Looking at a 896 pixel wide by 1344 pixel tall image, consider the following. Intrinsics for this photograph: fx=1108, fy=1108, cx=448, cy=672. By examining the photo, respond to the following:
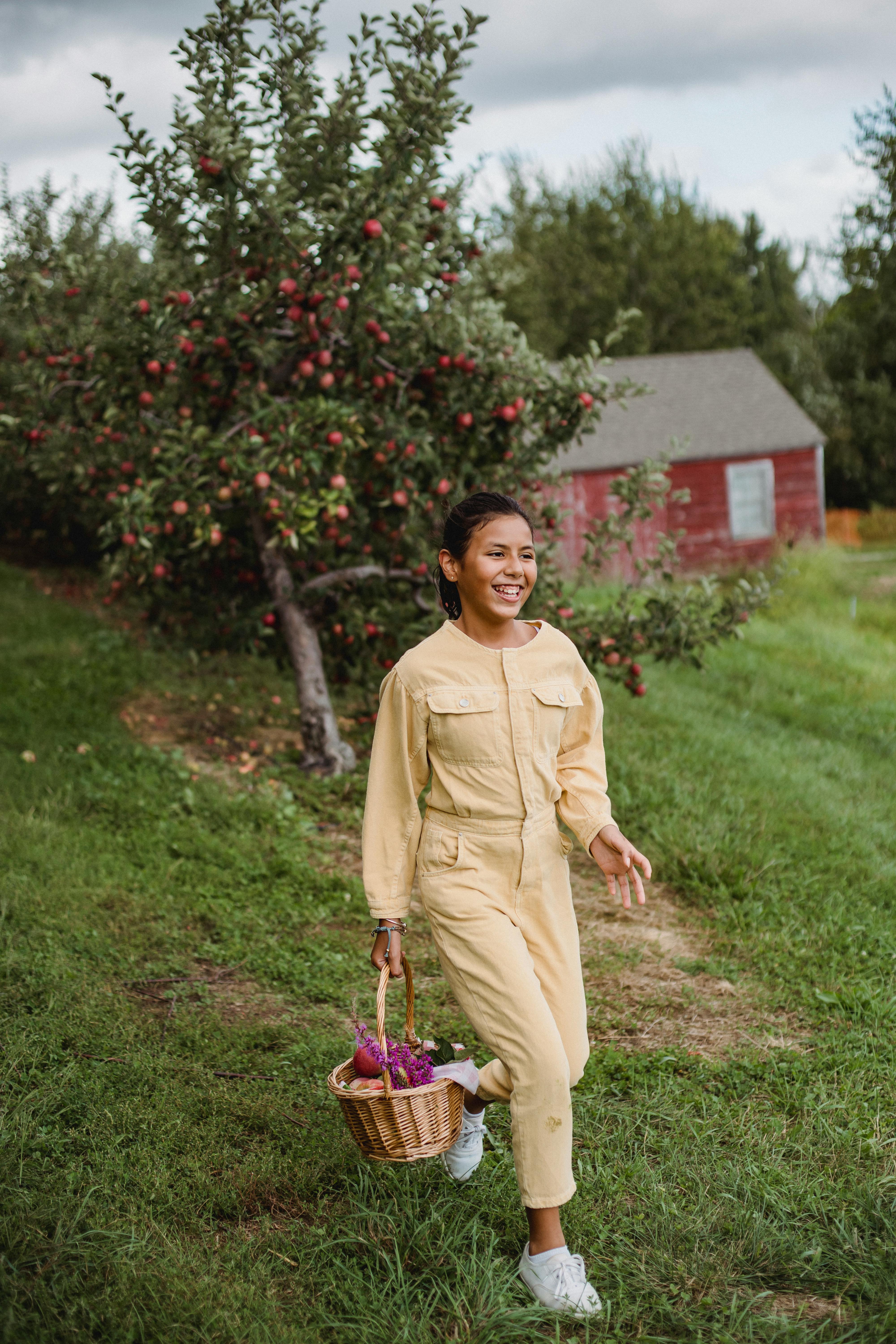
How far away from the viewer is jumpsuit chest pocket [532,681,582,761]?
2.90 m

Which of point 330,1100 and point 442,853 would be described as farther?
point 330,1100

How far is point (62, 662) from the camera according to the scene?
28.3 feet

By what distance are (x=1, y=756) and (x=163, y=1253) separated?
4444 mm

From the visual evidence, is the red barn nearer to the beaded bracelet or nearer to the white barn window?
the white barn window

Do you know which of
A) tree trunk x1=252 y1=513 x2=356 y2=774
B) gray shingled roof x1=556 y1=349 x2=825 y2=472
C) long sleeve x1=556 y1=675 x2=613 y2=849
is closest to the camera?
long sleeve x1=556 y1=675 x2=613 y2=849

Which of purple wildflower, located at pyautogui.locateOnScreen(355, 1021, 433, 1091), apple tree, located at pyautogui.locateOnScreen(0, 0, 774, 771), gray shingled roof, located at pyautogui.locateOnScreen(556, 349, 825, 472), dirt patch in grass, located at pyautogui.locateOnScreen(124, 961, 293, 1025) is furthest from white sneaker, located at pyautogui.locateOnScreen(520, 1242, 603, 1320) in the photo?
gray shingled roof, located at pyautogui.locateOnScreen(556, 349, 825, 472)

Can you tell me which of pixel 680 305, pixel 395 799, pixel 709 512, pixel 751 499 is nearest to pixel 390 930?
pixel 395 799

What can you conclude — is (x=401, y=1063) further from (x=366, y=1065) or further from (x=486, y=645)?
(x=486, y=645)

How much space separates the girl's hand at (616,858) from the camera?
283cm

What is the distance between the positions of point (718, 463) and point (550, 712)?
1956 cm

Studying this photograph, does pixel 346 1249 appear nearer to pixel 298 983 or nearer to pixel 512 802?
pixel 512 802

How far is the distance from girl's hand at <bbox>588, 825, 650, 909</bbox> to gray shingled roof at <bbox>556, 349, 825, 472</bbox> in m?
17.3

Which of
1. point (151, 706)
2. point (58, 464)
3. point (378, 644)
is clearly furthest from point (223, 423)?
point (151, 706)

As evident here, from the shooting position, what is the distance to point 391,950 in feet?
9.28
